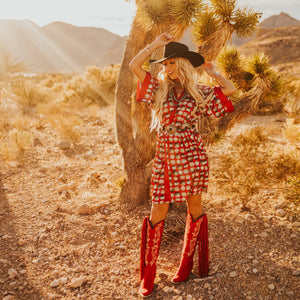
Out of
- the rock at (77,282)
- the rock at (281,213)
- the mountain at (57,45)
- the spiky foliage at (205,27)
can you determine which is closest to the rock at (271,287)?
the rock at (281,213)

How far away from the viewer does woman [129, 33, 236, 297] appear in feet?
6.92

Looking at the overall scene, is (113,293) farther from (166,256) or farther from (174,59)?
(174,59)

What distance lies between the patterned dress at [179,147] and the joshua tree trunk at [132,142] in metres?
1.17

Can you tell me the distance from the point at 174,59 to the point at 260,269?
6.36ft

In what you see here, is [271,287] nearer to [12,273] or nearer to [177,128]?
[177,128]

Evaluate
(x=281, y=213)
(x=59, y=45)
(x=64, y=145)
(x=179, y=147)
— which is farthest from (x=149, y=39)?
(x=59, y=45)

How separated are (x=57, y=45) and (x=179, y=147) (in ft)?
320

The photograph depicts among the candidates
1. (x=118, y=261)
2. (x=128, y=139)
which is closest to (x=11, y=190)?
(x=128, y=139)

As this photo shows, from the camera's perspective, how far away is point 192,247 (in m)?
2.35

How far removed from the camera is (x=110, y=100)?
10930 millimetres

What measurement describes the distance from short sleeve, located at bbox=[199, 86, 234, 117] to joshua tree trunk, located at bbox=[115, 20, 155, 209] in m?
1.22

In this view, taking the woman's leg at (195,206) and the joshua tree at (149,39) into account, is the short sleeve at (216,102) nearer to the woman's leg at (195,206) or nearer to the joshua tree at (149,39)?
the woman's leg at (195,206)

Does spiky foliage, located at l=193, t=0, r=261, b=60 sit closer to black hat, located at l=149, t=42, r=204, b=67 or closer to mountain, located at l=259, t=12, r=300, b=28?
black hat, located at l=149, t=42, r=204, b=67

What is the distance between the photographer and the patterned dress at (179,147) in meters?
2.14
